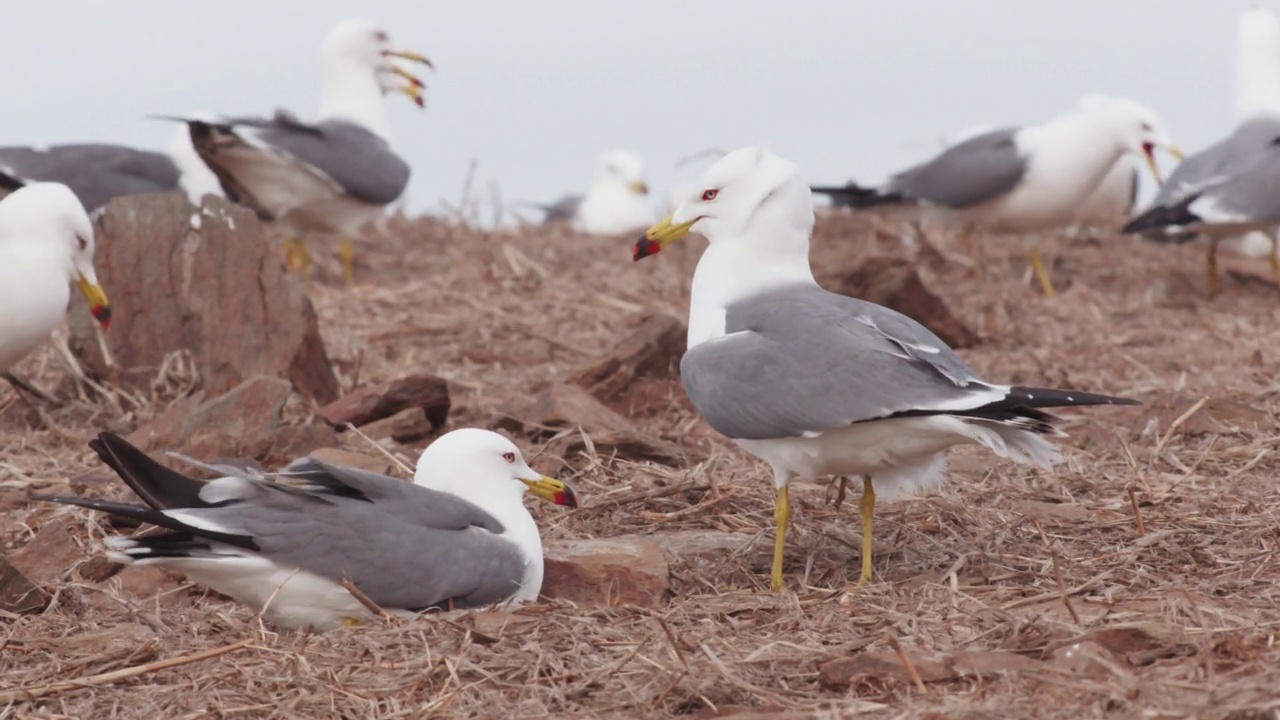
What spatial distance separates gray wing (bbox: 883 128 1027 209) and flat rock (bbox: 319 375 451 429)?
22.0ft

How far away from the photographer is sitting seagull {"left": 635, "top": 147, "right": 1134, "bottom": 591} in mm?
4965

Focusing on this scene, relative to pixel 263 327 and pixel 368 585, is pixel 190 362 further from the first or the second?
pixel 368 585

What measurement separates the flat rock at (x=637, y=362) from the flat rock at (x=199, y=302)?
48.5 inches

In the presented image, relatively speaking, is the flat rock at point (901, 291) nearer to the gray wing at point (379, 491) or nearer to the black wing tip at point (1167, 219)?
the black wing tip at point (1167, 219)

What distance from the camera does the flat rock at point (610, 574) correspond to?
5.07m

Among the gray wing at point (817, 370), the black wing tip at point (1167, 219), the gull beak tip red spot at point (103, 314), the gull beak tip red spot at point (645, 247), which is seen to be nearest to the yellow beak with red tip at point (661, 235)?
the gull beak tip red spot at point (645, 247)

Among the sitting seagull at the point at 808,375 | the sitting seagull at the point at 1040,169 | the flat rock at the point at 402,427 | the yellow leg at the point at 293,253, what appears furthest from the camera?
the sitting seagull at the point at 1040,169

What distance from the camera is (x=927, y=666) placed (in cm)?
404

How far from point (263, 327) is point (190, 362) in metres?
0.37

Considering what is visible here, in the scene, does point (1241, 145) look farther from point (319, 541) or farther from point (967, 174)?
point (319, 541)

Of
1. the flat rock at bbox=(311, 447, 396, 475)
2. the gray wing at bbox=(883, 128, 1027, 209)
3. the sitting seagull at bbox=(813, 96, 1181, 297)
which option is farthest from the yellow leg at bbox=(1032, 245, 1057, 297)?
the flat rock at bbox=(311, 447, 396, 475)

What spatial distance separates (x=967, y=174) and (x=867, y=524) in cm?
824

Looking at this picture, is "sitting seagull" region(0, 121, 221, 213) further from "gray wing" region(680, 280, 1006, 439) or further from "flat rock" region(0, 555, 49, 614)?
"gray wing" region(680, 280, 1006, 439)

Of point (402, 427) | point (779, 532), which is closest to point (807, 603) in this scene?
point (779, 532)
